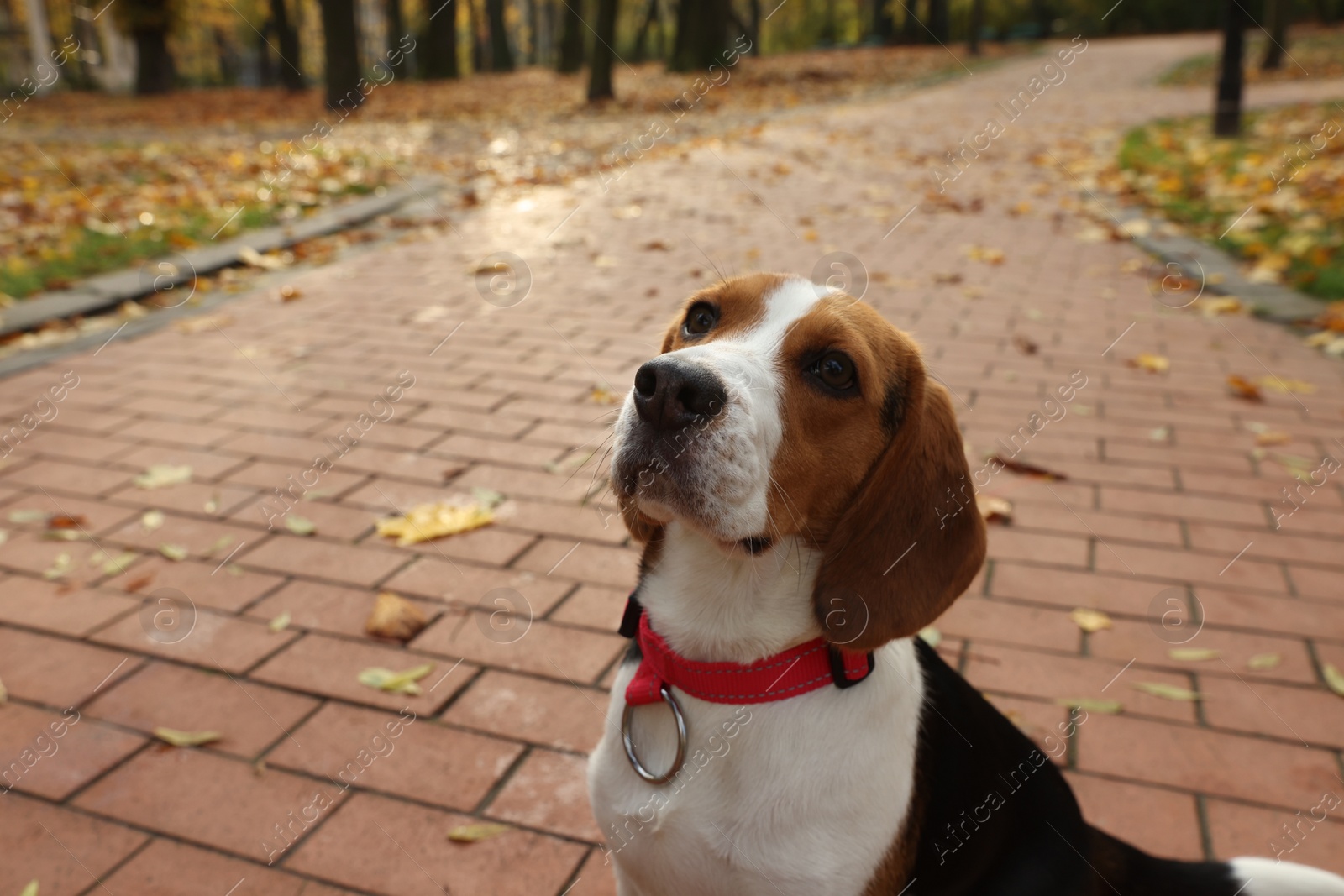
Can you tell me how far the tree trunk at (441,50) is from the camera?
29781mm

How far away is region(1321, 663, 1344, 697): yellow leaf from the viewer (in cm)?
322

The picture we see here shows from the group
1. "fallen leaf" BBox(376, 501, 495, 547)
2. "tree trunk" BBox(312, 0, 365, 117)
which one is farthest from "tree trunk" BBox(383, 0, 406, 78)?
"fallen leaf" BBox(376, 501, 495, 547)

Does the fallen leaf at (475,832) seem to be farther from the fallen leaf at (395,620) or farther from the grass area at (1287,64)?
the grass area at (1287,64)

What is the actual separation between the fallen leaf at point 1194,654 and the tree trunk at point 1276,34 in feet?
75.3

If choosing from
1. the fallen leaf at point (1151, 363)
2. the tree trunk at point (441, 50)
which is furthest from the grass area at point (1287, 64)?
the tree trunk at point (441, 50)

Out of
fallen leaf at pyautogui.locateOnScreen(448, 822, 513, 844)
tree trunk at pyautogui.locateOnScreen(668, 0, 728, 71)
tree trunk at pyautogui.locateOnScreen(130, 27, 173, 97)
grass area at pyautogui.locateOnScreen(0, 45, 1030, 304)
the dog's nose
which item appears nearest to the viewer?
the dog's nose

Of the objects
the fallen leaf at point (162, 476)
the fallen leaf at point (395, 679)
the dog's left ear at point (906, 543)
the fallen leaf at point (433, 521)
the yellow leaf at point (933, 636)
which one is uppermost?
the dog's left ear at point (906, 543)

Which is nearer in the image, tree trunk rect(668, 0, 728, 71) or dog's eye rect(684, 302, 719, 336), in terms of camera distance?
dog's eye rect(684, 302, 719, 336)

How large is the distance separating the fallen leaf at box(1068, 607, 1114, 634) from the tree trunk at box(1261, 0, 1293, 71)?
75.1ft

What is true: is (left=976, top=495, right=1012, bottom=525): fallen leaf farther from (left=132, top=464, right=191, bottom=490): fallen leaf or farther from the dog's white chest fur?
(left=132, top=464, right=191, bottom=490): fallen leaf

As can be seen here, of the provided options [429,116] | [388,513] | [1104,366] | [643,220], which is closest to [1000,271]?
[1104,366]

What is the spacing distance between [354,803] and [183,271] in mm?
6243

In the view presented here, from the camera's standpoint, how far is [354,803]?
278cm

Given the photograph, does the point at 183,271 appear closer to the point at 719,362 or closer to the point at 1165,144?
the point at 719,362
